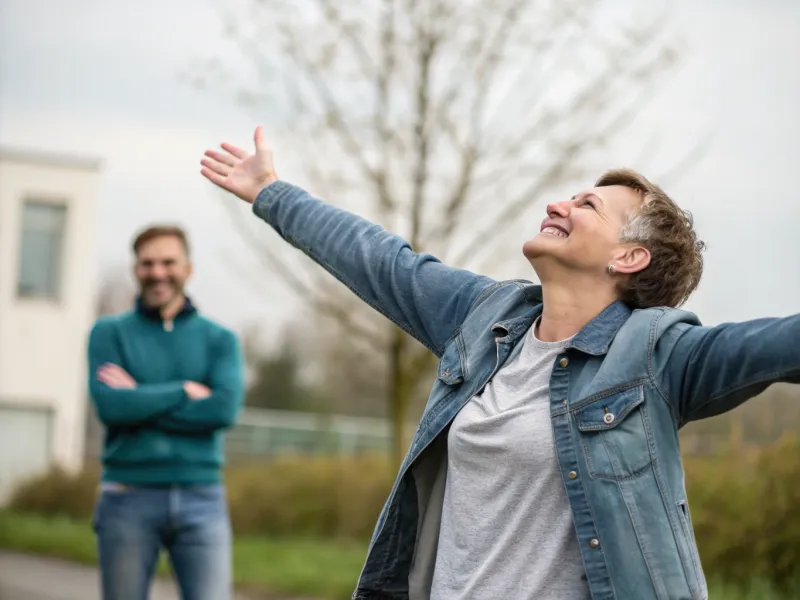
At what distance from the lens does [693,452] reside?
11.6 meters

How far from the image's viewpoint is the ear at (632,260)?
319 cm

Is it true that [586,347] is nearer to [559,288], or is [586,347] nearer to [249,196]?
[559,288]

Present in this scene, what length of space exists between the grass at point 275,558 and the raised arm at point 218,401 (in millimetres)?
4041

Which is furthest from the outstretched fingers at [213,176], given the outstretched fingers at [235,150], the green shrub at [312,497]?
the green shrub at [312,497]

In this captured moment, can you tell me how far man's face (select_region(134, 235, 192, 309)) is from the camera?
5848 mm

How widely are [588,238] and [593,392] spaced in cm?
49

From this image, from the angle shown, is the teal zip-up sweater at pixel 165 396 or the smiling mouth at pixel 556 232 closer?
the smiling mouth at pixel 556 232

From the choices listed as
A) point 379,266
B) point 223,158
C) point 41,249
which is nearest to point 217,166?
point 223,158

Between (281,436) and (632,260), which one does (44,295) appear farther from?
(632,260)

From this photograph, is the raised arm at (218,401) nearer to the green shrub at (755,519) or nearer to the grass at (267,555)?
the green shrub at (755,519)

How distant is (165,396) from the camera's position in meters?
5.66

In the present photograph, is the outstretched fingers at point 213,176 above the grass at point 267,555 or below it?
above

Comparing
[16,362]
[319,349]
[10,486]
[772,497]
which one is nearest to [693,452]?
[772,497]

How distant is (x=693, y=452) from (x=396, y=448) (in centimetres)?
301
